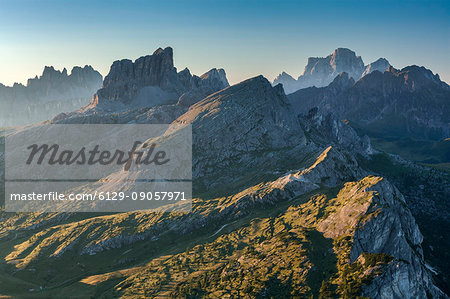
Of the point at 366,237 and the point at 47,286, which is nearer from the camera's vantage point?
the point at 366,237

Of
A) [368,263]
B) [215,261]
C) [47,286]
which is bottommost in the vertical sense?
[47,286]

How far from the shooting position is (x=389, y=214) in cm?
10544

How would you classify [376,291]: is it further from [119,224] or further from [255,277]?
[119,224]

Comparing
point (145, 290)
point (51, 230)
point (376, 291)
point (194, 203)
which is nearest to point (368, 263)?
point (376, 291)

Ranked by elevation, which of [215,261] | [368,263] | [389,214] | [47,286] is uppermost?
[389,214]

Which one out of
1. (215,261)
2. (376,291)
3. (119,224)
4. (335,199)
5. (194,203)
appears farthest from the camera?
(194,203)

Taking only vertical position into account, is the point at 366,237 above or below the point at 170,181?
below

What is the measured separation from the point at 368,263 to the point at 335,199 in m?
51.0

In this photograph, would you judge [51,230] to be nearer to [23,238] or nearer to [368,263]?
[23,238]

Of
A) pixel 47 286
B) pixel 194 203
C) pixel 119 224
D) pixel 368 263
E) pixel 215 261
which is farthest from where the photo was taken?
pixel 194 203

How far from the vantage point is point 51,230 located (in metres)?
169

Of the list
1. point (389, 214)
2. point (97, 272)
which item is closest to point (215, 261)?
point (97, 272)

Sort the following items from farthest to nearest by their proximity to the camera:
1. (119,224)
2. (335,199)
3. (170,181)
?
(170,181) < (119,224) < (335,199)

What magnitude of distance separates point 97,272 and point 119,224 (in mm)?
35143
